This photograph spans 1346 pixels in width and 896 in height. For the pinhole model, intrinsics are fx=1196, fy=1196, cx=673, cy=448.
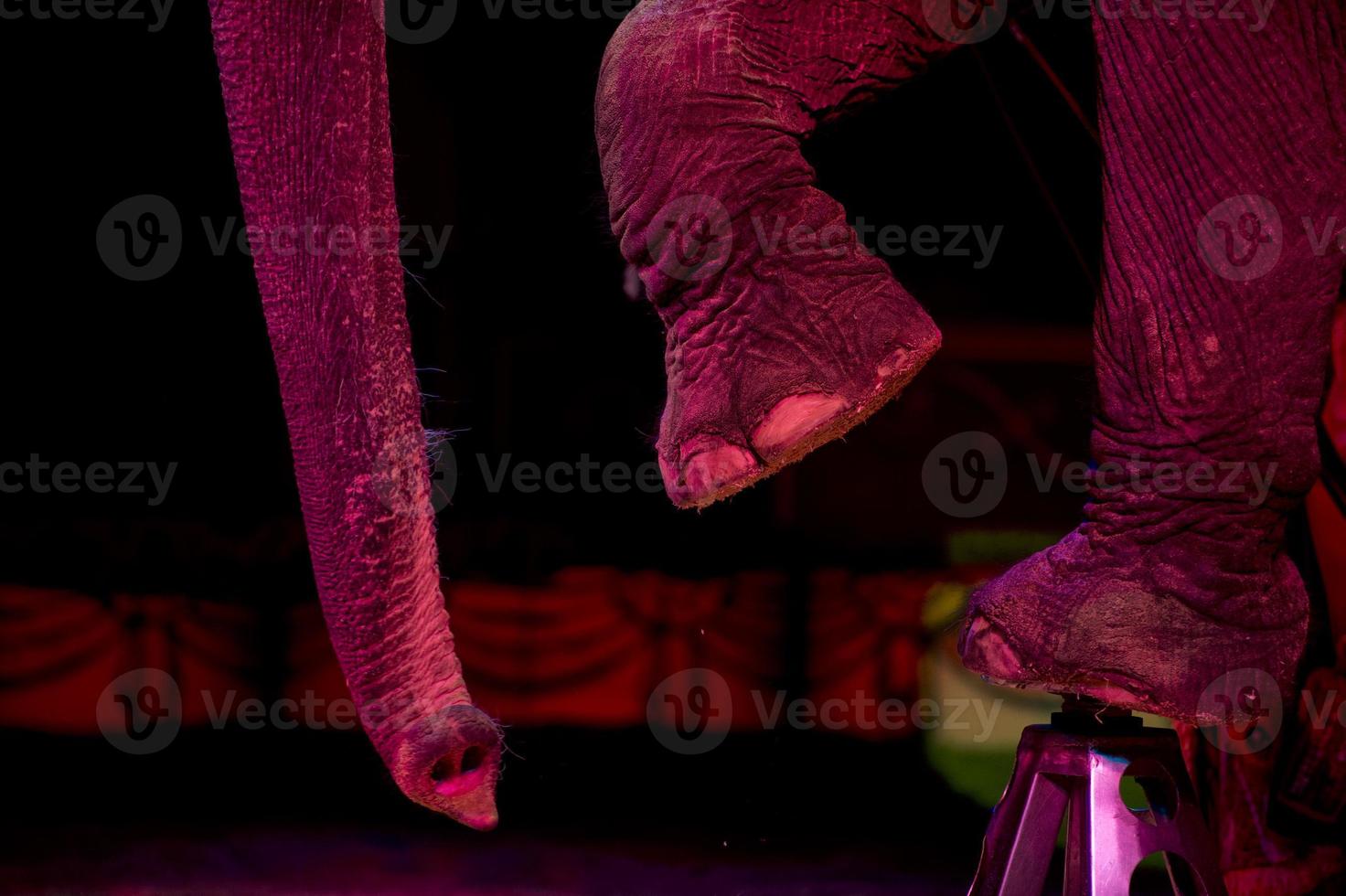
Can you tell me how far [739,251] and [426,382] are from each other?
2.26m

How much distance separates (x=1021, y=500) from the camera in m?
3.97

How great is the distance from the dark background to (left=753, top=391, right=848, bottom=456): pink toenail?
1.27m

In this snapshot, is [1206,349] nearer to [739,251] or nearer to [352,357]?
[739,251]

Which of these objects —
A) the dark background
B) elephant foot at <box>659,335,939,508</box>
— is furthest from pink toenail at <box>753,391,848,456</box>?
the dark background

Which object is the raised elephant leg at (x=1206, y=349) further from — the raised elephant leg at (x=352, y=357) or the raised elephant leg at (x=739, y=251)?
the raised elephant leg at (x=352, y=357)

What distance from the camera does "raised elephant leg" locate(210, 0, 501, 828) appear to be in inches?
31.1

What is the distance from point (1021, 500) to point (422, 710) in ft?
11.1

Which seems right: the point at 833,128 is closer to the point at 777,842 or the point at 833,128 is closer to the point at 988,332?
the point at 777,842

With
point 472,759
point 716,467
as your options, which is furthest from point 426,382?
point 716,467

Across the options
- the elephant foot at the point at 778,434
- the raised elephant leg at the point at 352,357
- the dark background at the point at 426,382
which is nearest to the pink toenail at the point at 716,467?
the elephant foot at the point at 778,434

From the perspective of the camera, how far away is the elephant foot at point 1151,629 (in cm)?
79

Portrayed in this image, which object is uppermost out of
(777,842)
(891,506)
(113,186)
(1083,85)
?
(113,186)

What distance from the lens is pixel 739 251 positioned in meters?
0.81

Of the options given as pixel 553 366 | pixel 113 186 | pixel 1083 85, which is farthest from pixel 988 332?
pixel 1083 85
